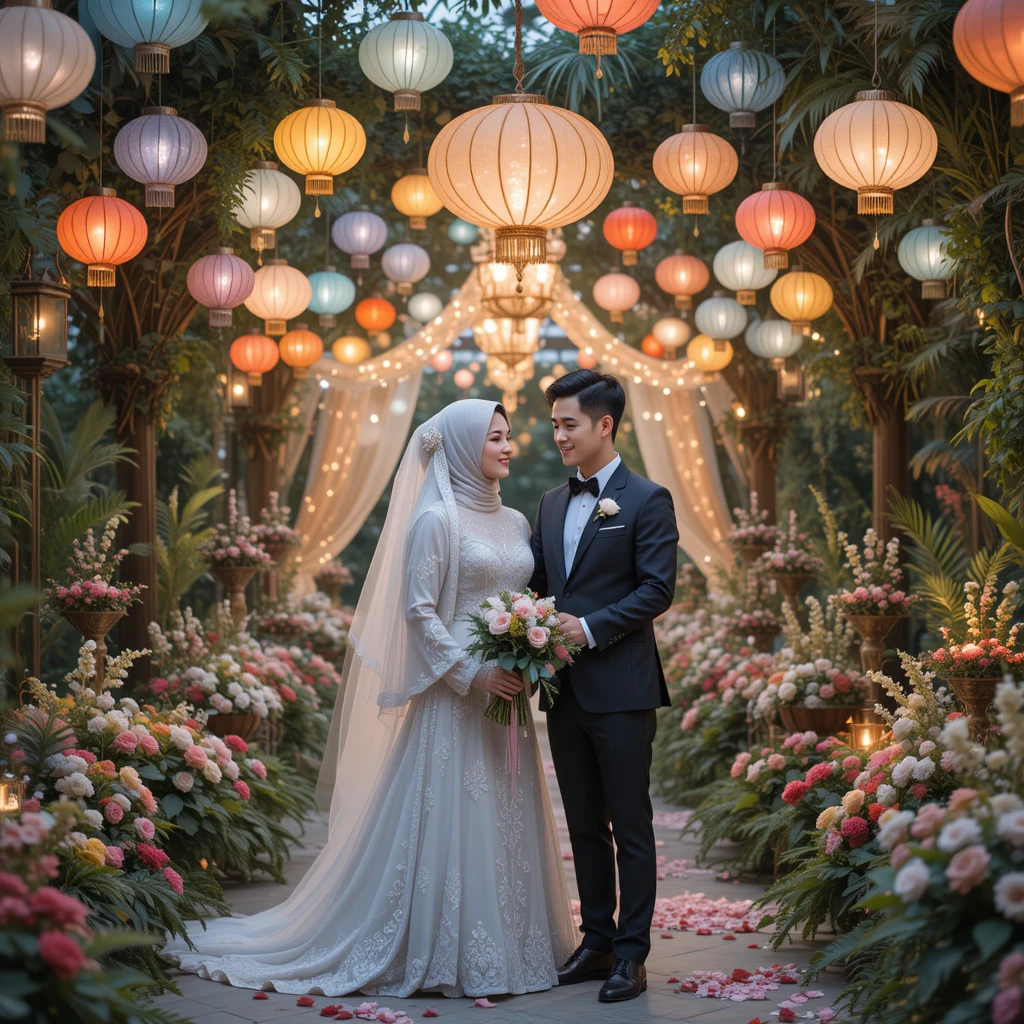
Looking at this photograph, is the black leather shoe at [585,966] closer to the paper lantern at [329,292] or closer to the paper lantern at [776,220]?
the paper lantern at [776,220]

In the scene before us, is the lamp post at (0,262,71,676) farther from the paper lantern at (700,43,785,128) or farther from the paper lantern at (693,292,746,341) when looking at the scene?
the paper lantern at (693,292,746,341)

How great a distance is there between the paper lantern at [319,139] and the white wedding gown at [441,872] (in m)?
2.52

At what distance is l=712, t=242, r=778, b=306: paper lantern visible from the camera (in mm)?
7785

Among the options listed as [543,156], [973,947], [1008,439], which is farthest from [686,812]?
[973,947]

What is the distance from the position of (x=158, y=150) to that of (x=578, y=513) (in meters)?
2.54

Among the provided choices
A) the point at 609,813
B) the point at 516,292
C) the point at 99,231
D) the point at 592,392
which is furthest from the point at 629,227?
the point at 609,813

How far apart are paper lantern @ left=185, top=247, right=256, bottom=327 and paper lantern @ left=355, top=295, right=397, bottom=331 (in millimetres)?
3475

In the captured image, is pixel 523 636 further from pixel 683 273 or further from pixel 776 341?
pixel 776 341

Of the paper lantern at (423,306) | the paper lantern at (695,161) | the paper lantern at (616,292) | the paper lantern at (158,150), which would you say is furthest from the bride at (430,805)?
the paper lantern at (423,306)

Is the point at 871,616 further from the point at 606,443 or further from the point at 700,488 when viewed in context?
the point at 700,488

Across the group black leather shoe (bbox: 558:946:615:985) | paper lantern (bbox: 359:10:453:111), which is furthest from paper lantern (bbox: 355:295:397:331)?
black leather shoe (bbox: 558:946:615:985)

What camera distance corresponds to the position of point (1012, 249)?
4.70 m

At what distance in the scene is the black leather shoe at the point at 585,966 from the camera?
4.24 meters

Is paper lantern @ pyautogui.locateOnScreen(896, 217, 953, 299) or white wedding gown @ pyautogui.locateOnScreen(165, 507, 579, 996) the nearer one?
white wedding gown @ pyautogui.locateOnScreen(165, 507, 579, 996)
